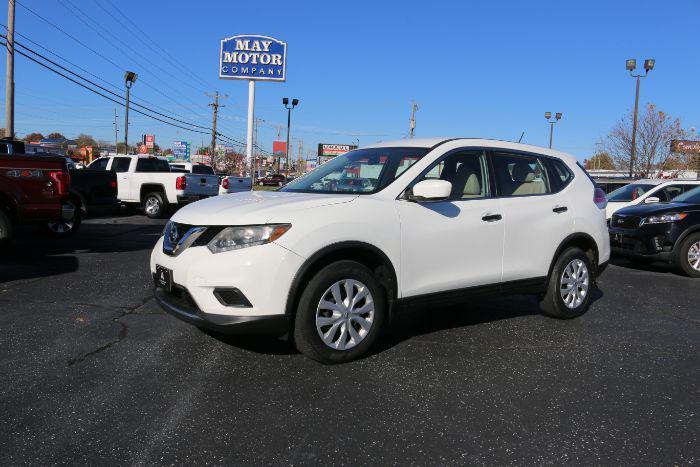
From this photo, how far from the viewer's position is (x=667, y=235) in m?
8.98

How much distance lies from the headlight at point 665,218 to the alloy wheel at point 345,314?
6.96 metres

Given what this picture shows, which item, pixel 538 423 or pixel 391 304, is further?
pixel 391 304

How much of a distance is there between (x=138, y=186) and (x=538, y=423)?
619 inches

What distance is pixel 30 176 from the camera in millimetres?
8586

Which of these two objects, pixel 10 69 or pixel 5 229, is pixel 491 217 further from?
pixel 10 69

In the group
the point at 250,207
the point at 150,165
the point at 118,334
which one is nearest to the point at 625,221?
the point at 250,207

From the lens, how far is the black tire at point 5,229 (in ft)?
26.7

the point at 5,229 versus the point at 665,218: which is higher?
the point at 665,218

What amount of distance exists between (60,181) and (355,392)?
7309 mm

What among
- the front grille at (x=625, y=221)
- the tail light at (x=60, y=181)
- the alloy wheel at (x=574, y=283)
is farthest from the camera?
the front grille at (x=625, y=221)

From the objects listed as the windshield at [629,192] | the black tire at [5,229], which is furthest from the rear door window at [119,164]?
the windshield at [629,192]

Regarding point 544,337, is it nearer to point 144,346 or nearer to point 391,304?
point 391,304

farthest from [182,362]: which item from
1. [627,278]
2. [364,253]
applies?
[627,278]

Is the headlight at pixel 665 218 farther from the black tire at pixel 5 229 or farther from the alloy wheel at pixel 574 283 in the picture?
the black tire at pixel 5 229
